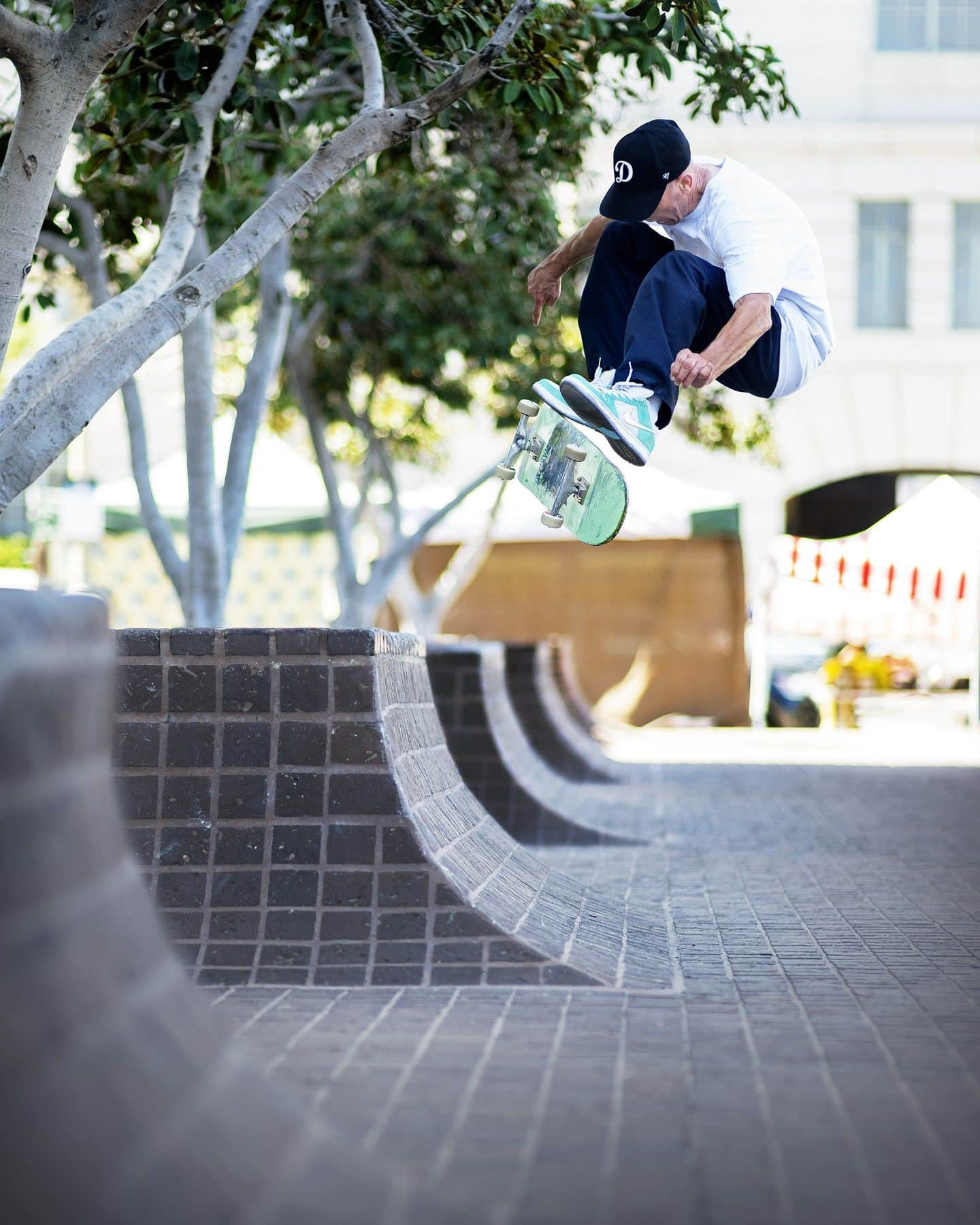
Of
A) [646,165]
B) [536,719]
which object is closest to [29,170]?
[646,165]

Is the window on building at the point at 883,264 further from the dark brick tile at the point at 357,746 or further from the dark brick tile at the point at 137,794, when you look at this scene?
the dark brick tile at the point at 137,794

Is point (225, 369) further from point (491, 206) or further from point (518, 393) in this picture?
point (491, 206)

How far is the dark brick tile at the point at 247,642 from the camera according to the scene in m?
4.47

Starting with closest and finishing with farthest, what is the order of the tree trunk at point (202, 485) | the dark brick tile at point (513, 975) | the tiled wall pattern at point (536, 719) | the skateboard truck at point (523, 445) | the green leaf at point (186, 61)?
1. the dark brick tile at point (513, 975)
2. the skateboard truck at point (523, 445)
3. the green leaf at point (186, 61)
4. the tree trunk at point (202, 485)
5. the tiled wall pattern at point (536, 719)

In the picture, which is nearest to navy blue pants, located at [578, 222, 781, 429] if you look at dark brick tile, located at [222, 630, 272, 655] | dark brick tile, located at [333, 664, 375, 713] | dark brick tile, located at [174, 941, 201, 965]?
dark brick tile, located at [333, 664, 375, 713]

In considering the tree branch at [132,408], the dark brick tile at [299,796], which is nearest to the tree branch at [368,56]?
the dark brick tile at [299,796]

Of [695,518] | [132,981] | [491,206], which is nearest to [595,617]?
[695,518]

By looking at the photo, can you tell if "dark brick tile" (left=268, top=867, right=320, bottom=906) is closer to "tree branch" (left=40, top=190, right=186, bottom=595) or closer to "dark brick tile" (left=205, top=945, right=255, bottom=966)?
"dark brick tile" (left=205, top=945, right=255, bottom=966)

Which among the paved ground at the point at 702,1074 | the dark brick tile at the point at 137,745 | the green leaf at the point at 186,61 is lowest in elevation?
the paved ground at the point at 702,1074

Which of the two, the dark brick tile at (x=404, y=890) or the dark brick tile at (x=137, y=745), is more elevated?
the dark brick tile at (x=137, y=745)

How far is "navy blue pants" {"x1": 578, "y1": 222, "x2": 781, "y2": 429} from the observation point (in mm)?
4703

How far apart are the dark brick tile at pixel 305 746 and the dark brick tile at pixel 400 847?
0.28 meters

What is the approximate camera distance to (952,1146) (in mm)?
2814

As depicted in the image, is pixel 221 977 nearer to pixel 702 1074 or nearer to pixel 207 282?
pixel 702 1074
